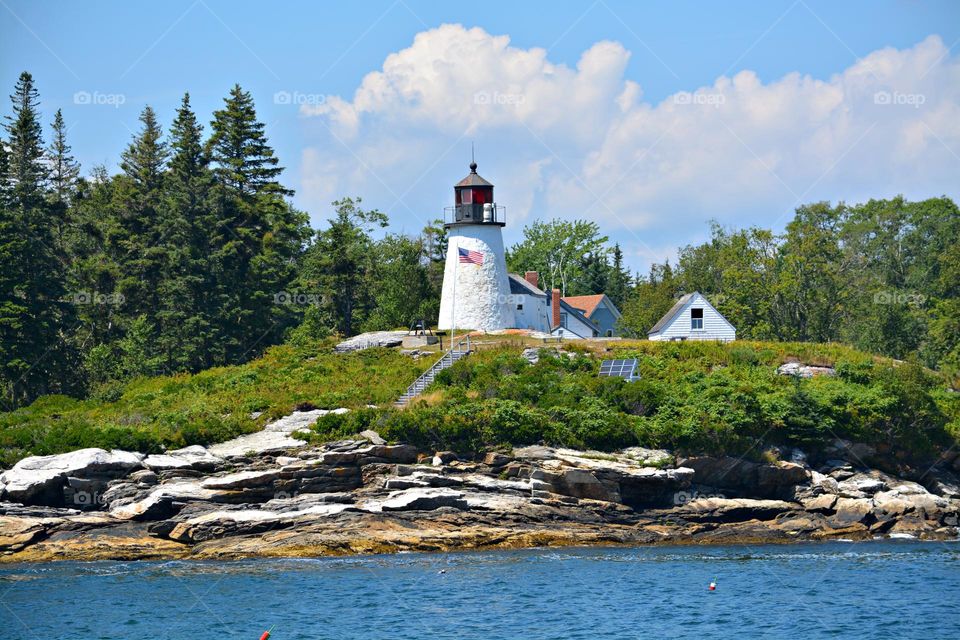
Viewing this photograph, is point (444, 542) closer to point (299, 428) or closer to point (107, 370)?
point (299, 428)

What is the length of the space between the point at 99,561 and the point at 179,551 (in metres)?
2.26

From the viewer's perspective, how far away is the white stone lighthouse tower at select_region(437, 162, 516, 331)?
58.5m

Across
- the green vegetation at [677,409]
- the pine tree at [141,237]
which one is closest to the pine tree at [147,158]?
the pine tree at [141,237]

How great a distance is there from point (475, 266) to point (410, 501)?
22911 mm

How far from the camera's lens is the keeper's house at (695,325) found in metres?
58.8

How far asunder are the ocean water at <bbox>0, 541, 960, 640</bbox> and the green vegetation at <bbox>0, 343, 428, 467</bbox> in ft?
22.0

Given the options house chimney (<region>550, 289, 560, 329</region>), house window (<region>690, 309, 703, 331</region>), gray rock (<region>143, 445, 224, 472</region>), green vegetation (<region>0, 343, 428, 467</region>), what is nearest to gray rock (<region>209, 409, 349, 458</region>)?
green vegetation (<region>0, 343, 428, 467</region>)

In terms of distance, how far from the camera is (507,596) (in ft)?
98.2

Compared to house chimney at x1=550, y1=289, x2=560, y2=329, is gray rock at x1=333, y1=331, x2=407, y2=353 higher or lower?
lower

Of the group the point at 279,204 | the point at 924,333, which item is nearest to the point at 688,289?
the point at 924,333

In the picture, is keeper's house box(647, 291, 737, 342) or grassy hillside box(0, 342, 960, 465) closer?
grassy hillside box(0, 342, 960, 465)

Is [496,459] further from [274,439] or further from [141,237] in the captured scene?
[141,237]

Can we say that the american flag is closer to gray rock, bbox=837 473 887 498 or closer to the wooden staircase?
the wooden staircase

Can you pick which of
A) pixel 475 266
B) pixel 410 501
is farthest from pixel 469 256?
pixel 410 501
